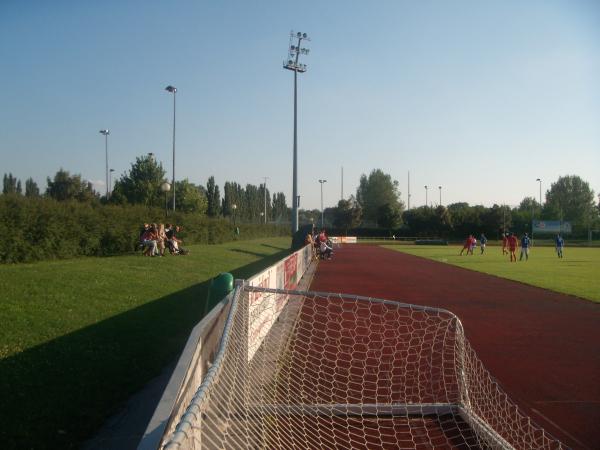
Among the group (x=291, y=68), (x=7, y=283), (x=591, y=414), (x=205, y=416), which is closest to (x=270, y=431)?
(x=205, y=416)

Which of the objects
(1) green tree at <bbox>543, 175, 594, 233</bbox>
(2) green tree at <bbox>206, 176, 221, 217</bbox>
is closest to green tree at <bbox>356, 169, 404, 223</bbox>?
(1) green tree at <bbox>543, 175, 594, 233</bbox>

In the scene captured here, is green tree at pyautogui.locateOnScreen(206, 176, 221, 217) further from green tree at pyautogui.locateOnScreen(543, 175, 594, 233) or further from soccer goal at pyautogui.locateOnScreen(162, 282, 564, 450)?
soccer goal at pyautogui.locateOnScreen(162, 282, 564, 450)

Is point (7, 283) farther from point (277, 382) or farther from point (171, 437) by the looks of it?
point (171, 437)

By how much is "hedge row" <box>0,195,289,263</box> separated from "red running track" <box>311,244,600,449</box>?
8.62 m

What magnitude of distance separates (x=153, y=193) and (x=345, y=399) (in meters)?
47.8

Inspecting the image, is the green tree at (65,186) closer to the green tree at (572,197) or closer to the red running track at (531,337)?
the red running track at (531,337)

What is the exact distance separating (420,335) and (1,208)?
1301cm

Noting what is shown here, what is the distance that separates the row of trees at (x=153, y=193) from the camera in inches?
2019

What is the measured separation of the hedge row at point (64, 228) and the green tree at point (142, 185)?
24439 mm

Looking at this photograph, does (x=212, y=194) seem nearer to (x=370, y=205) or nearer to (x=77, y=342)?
(x=370, y=205)

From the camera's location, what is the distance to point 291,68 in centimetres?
4325

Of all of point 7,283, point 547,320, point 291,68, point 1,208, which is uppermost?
point 291,68

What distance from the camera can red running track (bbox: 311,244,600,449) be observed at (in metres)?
5.88

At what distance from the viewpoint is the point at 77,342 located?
795cm
